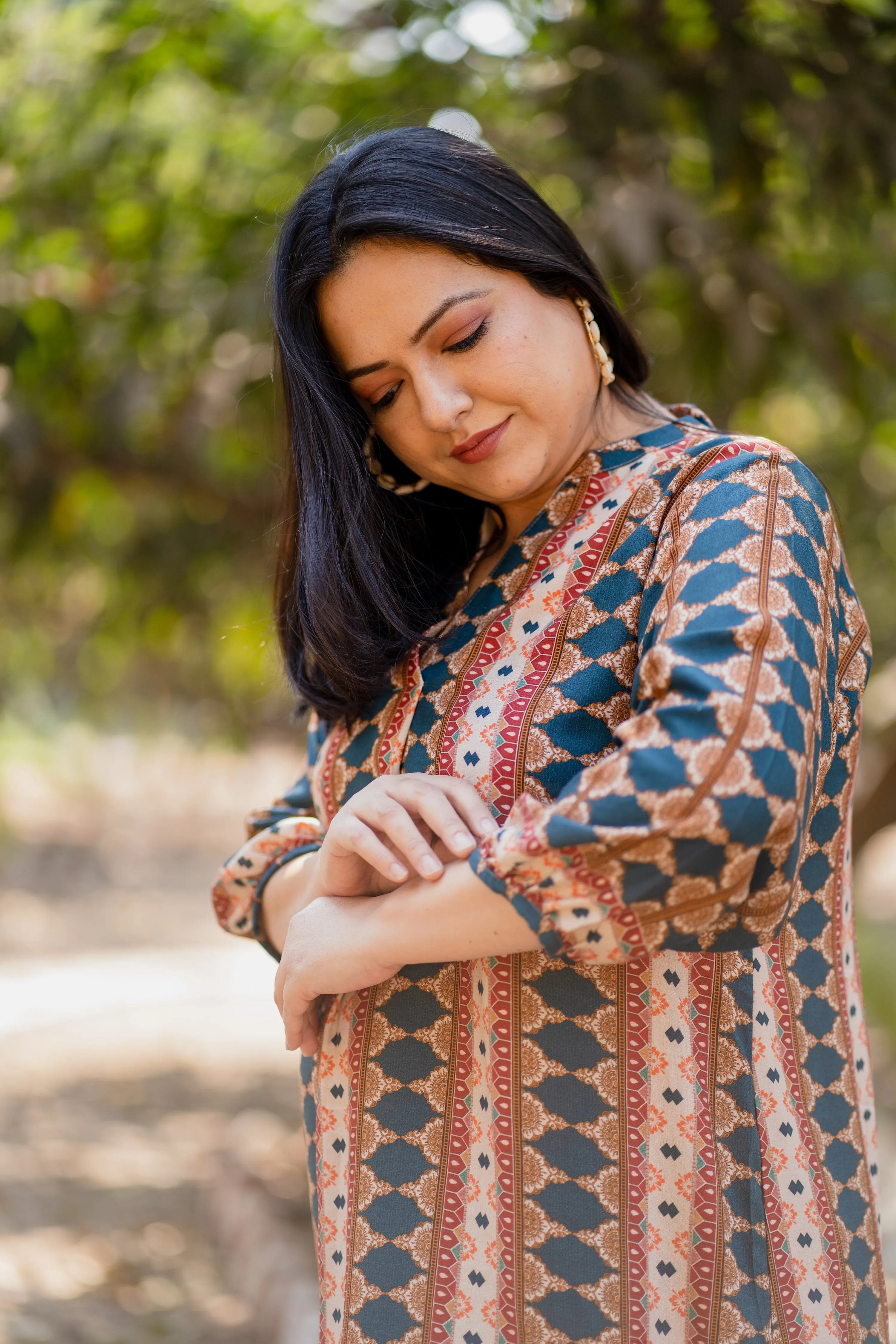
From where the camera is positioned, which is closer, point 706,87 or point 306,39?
point 706,87

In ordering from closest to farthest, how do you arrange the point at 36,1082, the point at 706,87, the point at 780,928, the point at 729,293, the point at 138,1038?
the point at 780,928 < the point at 706,87 < the point at 729,293 < the point at 36,1082 < the point at 138,1038

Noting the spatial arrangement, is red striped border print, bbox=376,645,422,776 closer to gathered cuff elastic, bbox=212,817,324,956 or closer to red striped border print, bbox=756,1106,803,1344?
gathered cuff elastic, bbox=212,817,324,956

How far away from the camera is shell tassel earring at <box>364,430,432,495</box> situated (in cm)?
140

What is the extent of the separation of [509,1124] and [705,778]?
47cm

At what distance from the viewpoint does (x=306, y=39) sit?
9.00ft

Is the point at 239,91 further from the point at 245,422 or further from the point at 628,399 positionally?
the point at 628,399

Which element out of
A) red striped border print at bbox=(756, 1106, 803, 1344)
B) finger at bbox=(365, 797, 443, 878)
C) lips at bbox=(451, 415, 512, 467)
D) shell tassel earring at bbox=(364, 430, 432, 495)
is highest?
lips at bbox=(451, 415, 512, 467)

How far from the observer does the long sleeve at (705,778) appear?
89 cm

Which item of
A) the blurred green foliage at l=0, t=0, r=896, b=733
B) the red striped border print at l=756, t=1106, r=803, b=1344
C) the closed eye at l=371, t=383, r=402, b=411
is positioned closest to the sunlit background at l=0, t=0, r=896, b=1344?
the blurred green foliage at l=0, t=0, r=896, b=733

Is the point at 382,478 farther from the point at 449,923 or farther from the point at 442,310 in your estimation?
the point at 449,923

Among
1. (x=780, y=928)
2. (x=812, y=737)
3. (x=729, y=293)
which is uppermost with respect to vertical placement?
(x=729, y=293)

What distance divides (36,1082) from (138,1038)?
70 centimetres

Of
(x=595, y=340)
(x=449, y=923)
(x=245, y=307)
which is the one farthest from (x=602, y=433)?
(x=245, y=307)

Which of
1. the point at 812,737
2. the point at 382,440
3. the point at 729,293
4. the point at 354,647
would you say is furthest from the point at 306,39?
the point at 812,737
